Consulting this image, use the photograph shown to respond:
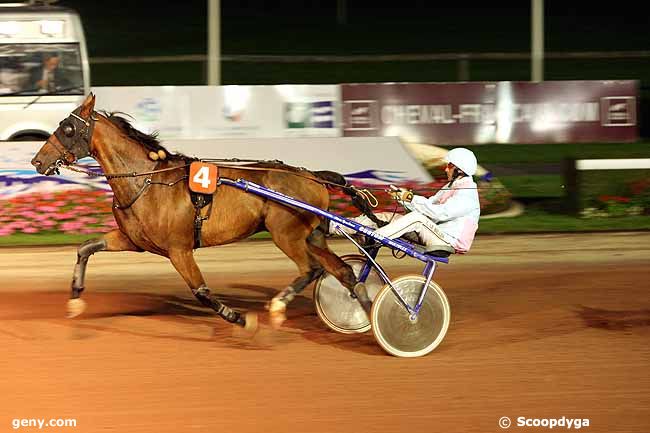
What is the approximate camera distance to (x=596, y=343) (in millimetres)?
8148

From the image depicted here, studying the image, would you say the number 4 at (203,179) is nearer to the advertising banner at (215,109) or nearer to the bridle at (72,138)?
the bridle at (72,138)

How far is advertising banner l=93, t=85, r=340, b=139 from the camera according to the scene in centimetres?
1803

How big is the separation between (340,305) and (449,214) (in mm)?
1198

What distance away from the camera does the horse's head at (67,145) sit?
314 inches

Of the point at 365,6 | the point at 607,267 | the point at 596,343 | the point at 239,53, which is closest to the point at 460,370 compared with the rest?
the point at 596,343

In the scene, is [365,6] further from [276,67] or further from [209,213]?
[209,213]

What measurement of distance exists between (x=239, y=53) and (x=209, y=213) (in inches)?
970

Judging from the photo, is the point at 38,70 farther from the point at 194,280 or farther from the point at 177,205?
the point at 194,280

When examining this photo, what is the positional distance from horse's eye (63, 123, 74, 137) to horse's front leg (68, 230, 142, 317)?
78 centimetres

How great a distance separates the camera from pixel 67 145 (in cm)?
798

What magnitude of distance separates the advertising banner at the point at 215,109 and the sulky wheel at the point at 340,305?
987cm

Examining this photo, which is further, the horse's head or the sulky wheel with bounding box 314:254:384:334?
the sulky wheel with bounding box 314:254:384:334

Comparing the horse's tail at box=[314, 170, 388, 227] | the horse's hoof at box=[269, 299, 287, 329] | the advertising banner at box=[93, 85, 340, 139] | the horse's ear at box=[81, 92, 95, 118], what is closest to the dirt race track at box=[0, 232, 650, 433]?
the horse's hoof at box=[269, 299, 287, 329]

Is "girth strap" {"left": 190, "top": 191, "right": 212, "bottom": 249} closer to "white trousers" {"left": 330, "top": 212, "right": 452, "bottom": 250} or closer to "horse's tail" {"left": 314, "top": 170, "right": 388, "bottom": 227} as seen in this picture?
"horse's tail" {"left": 314, "top": 170, "right": 388, "bottom": 227}
